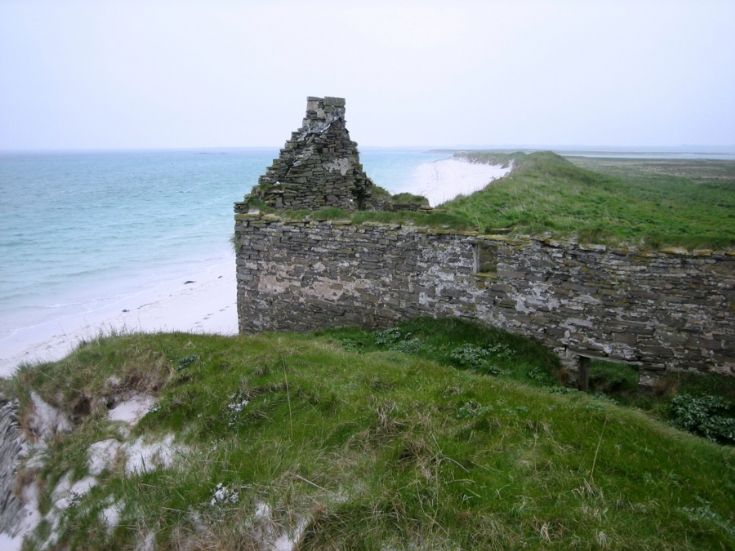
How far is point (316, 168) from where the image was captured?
508 inches

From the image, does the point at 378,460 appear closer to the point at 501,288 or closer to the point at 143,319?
the point at 501,288

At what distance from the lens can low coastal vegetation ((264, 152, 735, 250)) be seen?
828cm

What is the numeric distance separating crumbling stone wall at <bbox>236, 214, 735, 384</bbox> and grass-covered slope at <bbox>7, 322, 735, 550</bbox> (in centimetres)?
108

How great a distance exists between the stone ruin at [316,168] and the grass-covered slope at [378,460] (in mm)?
5103

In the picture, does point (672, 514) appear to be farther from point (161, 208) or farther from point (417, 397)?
point (161, 208)

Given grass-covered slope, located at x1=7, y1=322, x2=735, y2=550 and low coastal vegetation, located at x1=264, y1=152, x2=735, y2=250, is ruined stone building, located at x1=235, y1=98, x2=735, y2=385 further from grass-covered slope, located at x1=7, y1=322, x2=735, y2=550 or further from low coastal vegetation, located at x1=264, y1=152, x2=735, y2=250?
grass-covered slope, located at x1=7, y1=322, x2=735, y2=550

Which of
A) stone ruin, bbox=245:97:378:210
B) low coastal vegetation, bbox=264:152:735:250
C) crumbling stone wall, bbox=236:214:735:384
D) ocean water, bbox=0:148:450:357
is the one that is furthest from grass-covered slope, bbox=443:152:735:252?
ocean water, bbox=0:148:450:357

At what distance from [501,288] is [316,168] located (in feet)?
20.1

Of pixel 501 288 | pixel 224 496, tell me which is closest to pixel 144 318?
pixel 501 288

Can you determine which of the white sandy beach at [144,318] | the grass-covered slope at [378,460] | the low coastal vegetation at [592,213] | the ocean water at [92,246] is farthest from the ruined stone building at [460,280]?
the ocean water at [92,246]

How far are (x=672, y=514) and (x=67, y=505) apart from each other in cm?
681

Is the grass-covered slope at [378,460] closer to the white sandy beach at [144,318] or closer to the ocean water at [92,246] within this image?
the white sandy beach at [144,318]

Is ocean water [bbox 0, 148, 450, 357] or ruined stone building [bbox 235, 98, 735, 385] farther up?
ruined stone building [bbox 235, 98, 735, 385]

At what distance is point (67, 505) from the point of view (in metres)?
6.36
